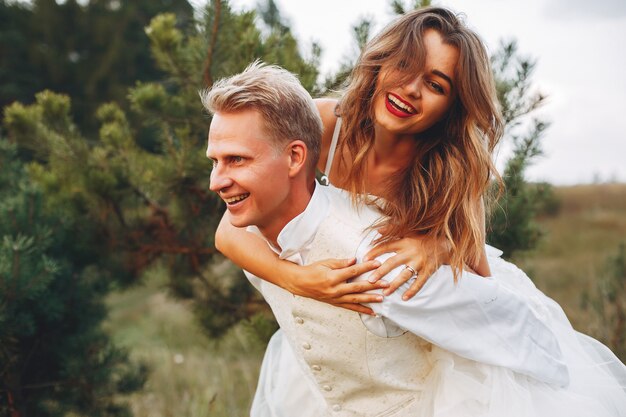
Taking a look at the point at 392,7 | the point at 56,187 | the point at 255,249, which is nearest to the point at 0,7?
the point at 56,187

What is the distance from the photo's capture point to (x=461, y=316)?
1.85 meters

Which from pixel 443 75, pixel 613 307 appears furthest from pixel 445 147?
pixel 613 307

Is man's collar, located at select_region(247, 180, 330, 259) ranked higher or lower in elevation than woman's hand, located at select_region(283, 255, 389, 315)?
higher

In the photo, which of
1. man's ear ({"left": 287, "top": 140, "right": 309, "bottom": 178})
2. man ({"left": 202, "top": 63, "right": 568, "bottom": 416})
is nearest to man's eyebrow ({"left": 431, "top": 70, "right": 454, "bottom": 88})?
man ({"left": 202, "top": 63, "right": 568, "bottom": 416})

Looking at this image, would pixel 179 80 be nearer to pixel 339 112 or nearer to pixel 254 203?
pixel 339 112

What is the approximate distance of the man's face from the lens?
1.83 meters

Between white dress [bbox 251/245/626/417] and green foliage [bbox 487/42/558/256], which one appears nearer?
white dress [bbox 251/245/626/417]

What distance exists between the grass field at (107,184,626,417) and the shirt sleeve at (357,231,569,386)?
5.15ft

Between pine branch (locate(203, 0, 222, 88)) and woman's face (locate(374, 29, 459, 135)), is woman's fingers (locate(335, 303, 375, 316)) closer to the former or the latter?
woman's face (locate(374, 29, 459, 135))

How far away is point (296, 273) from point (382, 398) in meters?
0.54

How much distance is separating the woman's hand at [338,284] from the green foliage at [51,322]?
52.4 inches

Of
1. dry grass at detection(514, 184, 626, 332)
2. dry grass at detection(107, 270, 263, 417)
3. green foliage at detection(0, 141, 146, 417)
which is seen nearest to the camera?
green foliage at detection(0, 141, 146, 417)

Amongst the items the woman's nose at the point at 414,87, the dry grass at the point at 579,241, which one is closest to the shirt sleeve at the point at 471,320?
the woman's nose at the point at 414,87

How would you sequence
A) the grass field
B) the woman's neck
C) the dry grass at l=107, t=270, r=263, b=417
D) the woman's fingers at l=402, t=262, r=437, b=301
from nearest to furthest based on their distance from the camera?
the woman's fingers at l=402, t=262, r=437, b=301 → the woman's neck → the dry grass at l=107, t=270, r=263, b=417 → the grass field
